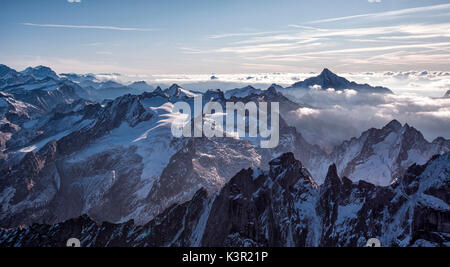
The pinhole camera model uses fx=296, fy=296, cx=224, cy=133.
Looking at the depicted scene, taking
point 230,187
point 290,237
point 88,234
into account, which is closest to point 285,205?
point 290,237

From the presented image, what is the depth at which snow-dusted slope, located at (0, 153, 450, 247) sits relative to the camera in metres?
128

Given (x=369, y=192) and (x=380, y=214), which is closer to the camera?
(x=380, y=214)

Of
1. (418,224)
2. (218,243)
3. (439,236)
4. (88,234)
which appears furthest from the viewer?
(88,234)

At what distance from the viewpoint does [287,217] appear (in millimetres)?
154750

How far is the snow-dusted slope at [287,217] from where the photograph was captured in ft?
420

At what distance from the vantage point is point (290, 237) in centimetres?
14988

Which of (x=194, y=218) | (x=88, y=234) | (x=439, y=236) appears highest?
(x=439, y=236)

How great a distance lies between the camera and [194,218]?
156m

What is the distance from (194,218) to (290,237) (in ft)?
164
